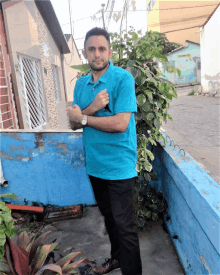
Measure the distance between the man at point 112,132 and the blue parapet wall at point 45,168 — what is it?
3.95 ft

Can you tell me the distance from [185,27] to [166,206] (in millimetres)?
32876

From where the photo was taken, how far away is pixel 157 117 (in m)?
2.56

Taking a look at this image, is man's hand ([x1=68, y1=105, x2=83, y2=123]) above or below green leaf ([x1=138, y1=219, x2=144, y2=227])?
above

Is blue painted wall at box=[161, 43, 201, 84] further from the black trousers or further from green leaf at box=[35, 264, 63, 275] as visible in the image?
green leaf at box=[35, 264, 63, 275]

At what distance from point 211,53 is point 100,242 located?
A: 16.7m

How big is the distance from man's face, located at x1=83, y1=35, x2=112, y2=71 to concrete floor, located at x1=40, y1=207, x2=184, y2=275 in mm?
1794


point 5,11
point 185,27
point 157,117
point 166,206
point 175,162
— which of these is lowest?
point 166,206

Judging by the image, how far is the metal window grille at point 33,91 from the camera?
5745 mm

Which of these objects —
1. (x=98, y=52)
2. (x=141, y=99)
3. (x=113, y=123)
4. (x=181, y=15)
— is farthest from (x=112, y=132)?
(x=181, y=15)

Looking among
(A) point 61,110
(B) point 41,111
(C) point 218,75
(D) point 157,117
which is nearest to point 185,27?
(C) point 218,75

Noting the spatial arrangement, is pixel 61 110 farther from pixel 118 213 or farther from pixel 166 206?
pixel 118 213

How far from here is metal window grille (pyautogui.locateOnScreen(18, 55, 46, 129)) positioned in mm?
5745

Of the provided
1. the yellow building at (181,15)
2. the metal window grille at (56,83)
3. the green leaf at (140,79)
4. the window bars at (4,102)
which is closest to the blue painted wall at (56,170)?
the green leaf at (140,79)

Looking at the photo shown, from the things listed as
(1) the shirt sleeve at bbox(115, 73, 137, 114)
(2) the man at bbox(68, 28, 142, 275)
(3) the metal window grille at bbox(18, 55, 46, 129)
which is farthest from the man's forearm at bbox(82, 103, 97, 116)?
(3) the metal window grille at bbox(18, 55, 46, 129)
